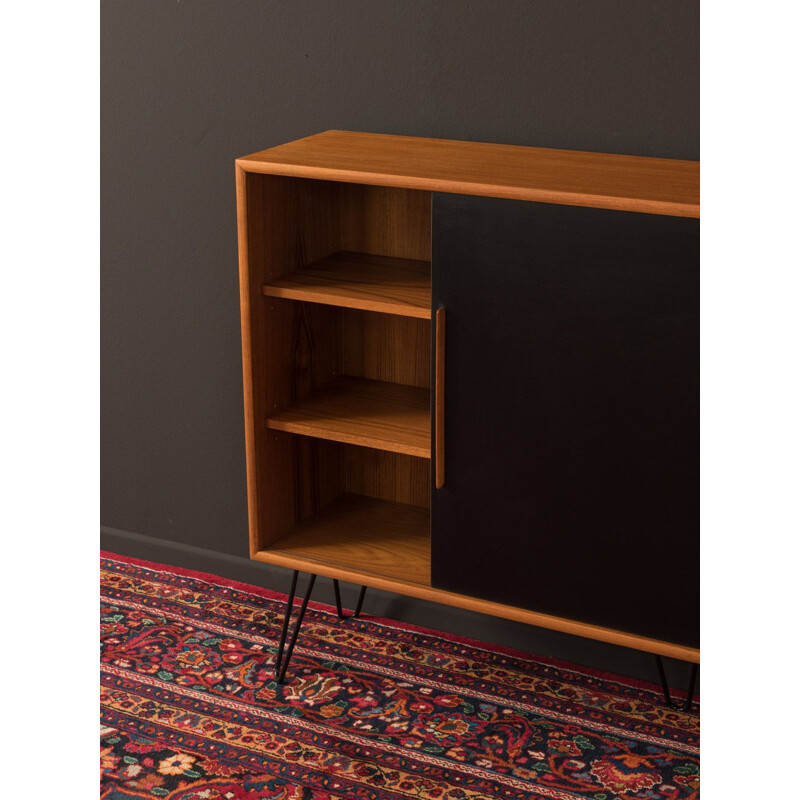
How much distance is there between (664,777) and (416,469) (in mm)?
894

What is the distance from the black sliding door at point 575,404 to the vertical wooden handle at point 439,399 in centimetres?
1

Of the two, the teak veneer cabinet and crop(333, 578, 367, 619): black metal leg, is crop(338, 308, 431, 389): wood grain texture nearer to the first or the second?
the teak veneer cabinet

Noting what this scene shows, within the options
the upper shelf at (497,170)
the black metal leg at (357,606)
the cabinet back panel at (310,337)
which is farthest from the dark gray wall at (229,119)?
the black metal leg at (357,606)

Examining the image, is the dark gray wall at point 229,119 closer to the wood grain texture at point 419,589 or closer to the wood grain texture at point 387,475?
the wood grain texture at point 387,475

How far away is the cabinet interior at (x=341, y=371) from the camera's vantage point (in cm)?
206

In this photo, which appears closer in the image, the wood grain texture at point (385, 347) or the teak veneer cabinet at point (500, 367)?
the teak veneer cabinet at point (500, 367)

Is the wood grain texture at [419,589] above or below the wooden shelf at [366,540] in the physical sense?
below

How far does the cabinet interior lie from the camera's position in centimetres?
206

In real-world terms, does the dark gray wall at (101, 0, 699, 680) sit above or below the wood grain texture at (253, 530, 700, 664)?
above

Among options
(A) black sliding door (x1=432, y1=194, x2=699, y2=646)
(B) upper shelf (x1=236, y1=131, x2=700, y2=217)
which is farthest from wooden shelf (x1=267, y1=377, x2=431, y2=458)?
(B) upper shelf (x1=236, y1=131, x2=700, y2=217)

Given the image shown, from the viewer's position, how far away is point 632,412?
5.70 ft

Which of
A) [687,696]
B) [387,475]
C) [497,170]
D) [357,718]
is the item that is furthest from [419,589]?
[497,170]
